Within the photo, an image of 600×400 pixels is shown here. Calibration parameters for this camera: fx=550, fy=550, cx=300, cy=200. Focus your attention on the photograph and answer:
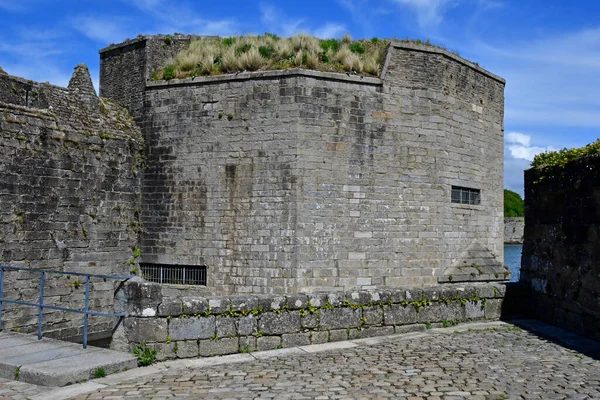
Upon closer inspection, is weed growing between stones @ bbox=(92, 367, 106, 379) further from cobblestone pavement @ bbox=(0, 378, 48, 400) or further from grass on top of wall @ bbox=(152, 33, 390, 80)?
grass on top of wall @ bbox=(152, 33, 390, 80)

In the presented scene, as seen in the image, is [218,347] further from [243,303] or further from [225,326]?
[243,303]

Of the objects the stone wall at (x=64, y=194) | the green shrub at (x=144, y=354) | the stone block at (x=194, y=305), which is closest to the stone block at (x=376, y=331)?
the stone block at (x=194, y=305)

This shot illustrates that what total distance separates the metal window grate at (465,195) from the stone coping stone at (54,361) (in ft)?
32.1

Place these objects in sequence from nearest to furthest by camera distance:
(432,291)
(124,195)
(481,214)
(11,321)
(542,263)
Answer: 1. (432,291)
2. (542,263)
3. (11,321)
4. (124,195)
5. (481,214)

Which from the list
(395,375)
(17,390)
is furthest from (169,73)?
(395,375)

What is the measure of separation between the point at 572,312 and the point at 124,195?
31.8 ft

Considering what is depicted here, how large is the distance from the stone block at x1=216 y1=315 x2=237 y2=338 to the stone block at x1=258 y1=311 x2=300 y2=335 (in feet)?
1.16

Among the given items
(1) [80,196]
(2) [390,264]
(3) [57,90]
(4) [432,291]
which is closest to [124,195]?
(1) [80,196]

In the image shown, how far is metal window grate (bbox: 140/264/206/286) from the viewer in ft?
42.0

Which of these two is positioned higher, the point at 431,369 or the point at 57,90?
the point at 57,90

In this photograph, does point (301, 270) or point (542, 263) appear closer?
point (542, 263)

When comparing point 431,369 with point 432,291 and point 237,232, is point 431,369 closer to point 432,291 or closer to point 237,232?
point 432,291

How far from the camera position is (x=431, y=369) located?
6.09m

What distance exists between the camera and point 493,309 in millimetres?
9062
